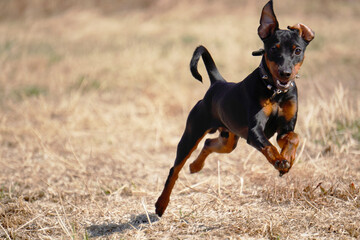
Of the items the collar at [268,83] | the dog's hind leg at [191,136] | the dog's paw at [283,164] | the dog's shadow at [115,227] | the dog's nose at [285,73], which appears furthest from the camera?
the dog's shadow at [115,227]

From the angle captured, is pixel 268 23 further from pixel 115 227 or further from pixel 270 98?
pixel 115 227

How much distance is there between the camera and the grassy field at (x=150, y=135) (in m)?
3.98

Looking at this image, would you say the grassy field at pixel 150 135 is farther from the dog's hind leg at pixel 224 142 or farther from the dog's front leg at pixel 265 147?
the dog's front leg at pixel 265 147

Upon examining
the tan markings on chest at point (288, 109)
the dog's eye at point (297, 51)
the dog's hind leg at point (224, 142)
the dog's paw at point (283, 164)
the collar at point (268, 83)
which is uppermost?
the dog's eye at point (297, 51)

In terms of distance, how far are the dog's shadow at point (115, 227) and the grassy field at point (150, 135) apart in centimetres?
2

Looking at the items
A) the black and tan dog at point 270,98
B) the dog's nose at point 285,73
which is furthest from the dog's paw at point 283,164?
the dog's nose at point 285,73

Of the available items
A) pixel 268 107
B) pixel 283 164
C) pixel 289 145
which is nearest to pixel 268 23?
pixel 268 107

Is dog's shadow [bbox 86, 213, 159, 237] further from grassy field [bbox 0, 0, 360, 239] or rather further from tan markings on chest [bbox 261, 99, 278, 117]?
tan markings on chest [bbox 261, 99, 278, 117]

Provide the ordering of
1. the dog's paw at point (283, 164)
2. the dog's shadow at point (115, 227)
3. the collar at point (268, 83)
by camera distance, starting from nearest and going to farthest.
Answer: the dog's paw at point (283, 164), the collar at point (268, 83), the dog's shadow at point (115, 227)

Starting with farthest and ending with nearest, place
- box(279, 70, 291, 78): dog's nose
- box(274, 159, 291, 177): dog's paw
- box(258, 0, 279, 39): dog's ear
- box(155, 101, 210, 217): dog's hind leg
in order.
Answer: box(155, 101, 210, 217): dog's hind leg < box(258, 0, 279, 39): dog's ear < box(279, 70, 291, 78): dog's nose < box(274, 159, 291, 177): dog's paw

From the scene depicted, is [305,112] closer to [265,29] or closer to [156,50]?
[265,29]

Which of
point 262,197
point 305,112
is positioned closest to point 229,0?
point 305,112

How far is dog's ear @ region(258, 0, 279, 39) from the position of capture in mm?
3420

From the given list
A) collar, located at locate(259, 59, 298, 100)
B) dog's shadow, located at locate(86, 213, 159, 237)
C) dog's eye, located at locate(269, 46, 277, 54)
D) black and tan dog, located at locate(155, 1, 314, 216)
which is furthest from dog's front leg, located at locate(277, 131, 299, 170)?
dog's shadow, located at locate(86, 213, 159, 237)
